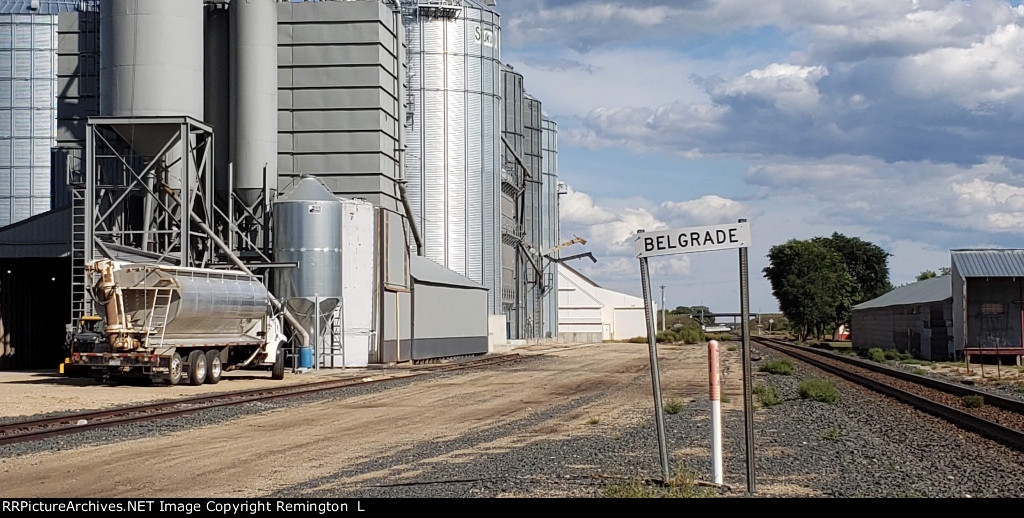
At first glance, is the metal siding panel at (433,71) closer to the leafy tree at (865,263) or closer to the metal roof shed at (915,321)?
the metal roof shed at (915,321)

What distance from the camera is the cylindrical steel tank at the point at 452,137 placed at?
230 feet

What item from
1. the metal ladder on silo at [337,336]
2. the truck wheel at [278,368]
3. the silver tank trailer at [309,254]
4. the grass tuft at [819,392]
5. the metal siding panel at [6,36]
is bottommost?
the grass tuft at [819,392]

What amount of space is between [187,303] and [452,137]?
42099 mm

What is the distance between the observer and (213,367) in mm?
31828

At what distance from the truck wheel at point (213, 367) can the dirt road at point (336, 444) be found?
18.4 ft

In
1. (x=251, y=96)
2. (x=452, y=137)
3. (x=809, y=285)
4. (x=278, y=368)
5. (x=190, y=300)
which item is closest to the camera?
(x=190, y=300)

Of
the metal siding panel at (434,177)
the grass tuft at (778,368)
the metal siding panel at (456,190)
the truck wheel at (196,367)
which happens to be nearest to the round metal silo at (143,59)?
the truck wheel at (196,367)

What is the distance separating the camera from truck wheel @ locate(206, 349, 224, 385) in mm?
31672

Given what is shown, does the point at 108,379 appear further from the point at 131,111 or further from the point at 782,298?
the point at 782,298

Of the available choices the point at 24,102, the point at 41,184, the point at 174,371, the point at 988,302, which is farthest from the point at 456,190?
the point at 174,371

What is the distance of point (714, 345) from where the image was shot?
36.2ft

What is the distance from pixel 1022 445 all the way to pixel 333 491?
33.2 feet

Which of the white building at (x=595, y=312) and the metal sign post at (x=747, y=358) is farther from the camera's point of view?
the white building at (x=595, y=312)

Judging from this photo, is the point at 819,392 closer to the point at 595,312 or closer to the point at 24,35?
the point at 24,35
